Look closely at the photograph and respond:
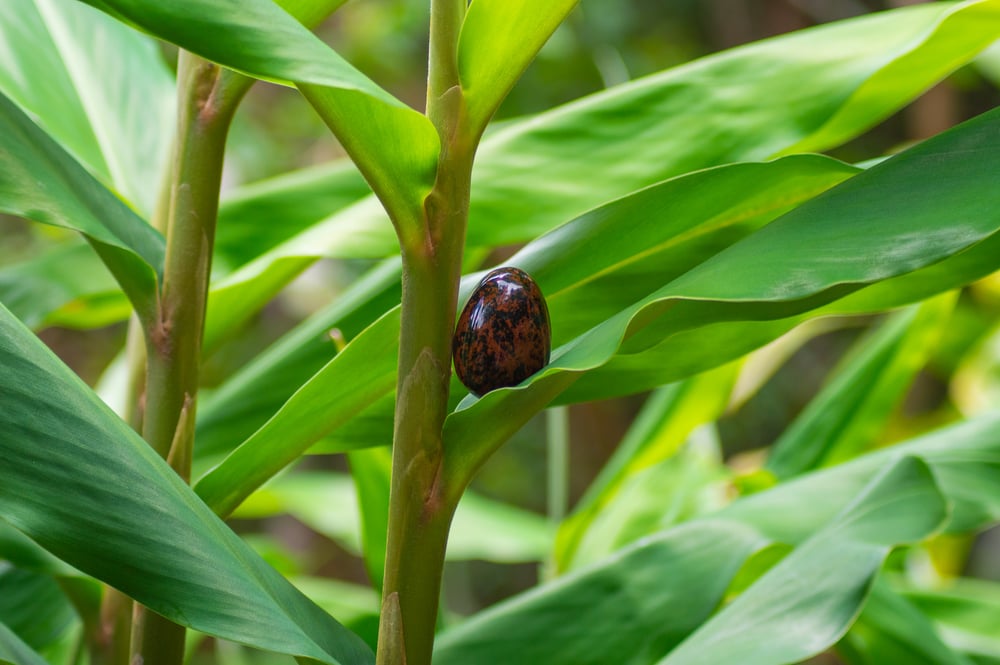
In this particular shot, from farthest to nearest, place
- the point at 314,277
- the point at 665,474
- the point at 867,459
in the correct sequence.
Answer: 1. the point at 314,277
2. the point at 665,474
3. the point at 867,459

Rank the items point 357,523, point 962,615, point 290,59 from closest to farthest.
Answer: point 290,59, point 962,615, point 357,523

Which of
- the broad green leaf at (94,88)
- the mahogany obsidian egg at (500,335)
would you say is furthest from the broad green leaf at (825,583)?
the broad green leaf at (94,88)

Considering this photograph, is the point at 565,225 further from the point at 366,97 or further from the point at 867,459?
the point at 867,459

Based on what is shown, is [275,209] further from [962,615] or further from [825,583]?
[962,615]

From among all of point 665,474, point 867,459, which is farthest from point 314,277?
point 867,459

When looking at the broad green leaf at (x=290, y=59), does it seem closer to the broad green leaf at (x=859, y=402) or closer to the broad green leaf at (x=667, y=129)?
the broad green leaf at (x=667, y=129)

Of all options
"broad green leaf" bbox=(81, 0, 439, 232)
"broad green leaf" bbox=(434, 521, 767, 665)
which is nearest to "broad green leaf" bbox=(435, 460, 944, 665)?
"broad green leaf" bbox=(434, 521, 767, 665)

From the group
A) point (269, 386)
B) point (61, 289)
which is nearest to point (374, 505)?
point (269, 386)
